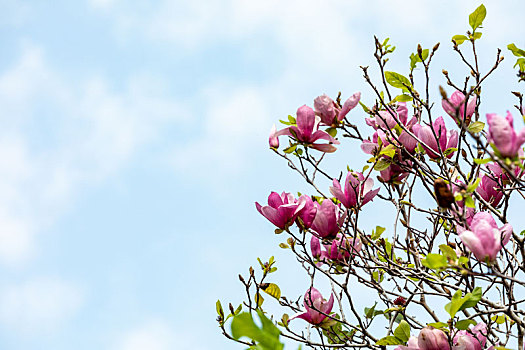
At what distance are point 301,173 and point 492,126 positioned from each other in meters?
1.17

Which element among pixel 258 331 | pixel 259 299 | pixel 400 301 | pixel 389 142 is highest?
pixel 389 142

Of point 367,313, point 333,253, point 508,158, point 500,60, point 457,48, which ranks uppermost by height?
point 457,48

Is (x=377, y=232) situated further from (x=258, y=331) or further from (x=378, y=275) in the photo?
(x=258, y=331)

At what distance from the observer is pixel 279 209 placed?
198 centimetres

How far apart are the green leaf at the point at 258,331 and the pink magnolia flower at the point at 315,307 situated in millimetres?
1341

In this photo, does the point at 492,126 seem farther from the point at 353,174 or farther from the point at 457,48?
the point at 457,48

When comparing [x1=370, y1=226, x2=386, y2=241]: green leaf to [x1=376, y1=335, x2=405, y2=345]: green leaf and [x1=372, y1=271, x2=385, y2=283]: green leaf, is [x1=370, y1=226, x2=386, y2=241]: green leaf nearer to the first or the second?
[x1=372, y1=271, x2=385, y2=283]: green leaf

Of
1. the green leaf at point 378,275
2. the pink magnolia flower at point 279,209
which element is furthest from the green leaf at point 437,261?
the green leaf at point 378,275

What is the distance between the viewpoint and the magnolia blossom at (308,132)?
1.94 m

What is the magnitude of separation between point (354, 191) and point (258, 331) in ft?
4.57

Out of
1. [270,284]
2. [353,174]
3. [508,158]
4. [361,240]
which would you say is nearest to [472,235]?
[508,158]

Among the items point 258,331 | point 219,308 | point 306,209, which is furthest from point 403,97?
point 258,331

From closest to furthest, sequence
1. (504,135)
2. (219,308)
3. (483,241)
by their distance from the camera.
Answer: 1. (504,135)
2. (483,241)
3. (219,308)

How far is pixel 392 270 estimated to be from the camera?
2109 mm
